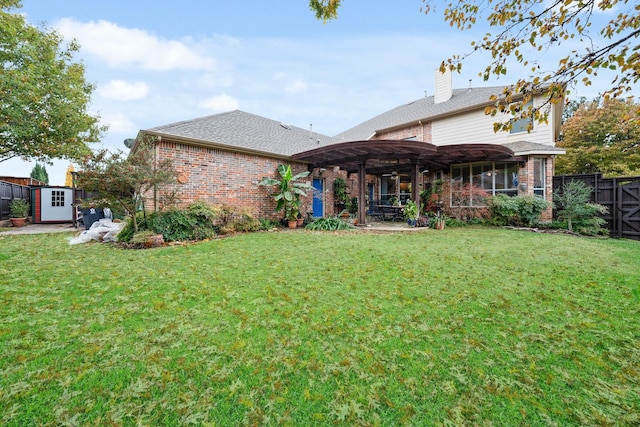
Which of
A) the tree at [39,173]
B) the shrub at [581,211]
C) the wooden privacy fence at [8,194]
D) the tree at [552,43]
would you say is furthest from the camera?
the tree at [39,173]

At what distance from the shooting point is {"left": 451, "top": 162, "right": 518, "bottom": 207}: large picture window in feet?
35.8

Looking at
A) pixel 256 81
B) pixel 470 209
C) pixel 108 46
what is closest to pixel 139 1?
pixel 108 46

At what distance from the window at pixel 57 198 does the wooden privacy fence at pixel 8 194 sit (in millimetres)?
1435

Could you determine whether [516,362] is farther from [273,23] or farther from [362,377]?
[273,23]

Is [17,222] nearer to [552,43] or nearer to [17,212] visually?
[17,212]

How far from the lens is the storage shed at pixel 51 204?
44.2 ft

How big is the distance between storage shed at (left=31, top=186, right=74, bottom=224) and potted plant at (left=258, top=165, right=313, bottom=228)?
12.3 meters

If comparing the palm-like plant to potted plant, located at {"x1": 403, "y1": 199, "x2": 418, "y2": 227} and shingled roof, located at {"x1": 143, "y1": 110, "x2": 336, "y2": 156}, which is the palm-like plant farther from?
potted plant, located at {"x1": 403, "y1": 199, "x2": 418, "y2": 227}

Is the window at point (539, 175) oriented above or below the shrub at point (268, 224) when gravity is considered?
Result: above

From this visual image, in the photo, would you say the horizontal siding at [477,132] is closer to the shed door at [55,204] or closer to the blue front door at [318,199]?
the blue front door at [318,199]

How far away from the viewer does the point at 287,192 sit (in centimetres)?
970

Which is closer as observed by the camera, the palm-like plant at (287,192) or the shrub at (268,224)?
the shrub at (268,224)

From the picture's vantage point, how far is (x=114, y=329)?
237cm

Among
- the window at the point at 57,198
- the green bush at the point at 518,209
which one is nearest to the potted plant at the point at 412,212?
the green bush at the point at 518,209
